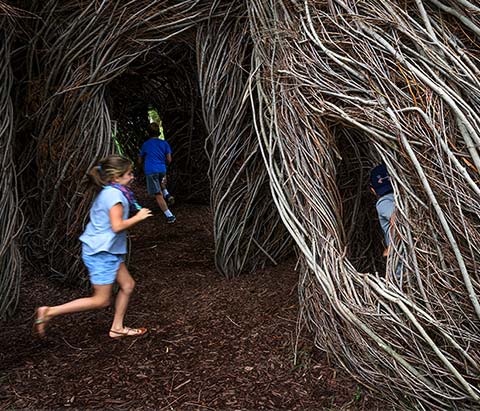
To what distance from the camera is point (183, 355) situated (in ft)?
10.9

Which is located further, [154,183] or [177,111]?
[177,111]

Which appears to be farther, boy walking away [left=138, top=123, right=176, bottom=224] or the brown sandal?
boy walking away [left=138, top=123, right=176, bottom=224]

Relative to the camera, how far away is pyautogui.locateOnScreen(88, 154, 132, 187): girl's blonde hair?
337 cm

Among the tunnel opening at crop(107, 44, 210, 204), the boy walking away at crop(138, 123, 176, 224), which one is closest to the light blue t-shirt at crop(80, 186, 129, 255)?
the boy walking away at crop(138, 123, 176, 224)

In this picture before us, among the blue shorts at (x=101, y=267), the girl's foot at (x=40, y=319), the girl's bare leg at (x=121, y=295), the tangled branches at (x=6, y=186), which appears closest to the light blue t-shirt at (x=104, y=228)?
the blue shorts at (x=101, y=267)

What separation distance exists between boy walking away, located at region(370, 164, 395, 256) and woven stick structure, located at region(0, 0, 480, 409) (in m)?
0.23

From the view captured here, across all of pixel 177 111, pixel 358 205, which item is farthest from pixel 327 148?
pixel 177 111

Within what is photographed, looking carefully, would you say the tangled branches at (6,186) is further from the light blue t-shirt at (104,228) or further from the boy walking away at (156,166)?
the boy walking away at (156,166)

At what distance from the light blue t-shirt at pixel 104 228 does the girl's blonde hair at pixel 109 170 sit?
8cm

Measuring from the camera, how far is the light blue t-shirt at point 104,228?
3285mm

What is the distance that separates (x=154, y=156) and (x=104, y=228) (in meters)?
3.70

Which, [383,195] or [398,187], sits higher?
[398,187]

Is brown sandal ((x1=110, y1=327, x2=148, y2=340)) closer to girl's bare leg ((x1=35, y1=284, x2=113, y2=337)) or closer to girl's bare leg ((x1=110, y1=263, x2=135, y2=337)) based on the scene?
girl's bare leg ((x1=110, y1=263, x2=135, y2=337))

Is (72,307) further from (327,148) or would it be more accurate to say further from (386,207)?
(386,207)
